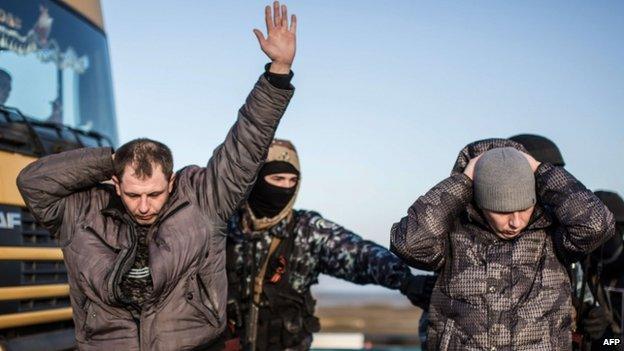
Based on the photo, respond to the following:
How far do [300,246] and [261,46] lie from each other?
6.28 ft

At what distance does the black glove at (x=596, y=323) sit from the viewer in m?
5.28

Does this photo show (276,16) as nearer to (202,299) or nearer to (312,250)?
(202,299)

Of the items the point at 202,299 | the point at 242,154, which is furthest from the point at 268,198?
the point at 202,299

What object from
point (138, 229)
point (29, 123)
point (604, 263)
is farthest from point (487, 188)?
point (29, 123)

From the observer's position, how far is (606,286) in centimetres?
606

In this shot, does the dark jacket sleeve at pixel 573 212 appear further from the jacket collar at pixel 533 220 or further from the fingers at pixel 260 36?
the fingers at pixel 260 36

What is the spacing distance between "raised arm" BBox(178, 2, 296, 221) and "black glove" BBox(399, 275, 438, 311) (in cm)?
123

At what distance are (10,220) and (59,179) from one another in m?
1.52

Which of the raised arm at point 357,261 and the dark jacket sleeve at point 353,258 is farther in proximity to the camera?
the dark jacket sleeve at point 353,258

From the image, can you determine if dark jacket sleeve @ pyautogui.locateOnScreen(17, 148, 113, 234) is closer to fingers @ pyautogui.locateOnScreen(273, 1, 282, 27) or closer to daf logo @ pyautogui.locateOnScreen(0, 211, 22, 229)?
fingers @ pyautogui.locateOnScreen(273, 1, 282, 27)

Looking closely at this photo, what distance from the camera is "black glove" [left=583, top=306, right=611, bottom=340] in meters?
5.28

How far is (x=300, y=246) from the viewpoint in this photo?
6.18 metres

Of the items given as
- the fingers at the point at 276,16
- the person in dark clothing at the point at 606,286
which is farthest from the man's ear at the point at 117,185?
the person in dark clothing at the point at 606,286

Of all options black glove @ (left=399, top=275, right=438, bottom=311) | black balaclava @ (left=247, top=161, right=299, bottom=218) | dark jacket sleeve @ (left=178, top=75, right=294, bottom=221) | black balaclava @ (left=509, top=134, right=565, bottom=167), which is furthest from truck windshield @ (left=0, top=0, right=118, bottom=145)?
black balaclava @ (left=509, top=134, right=565, bottom=167)
